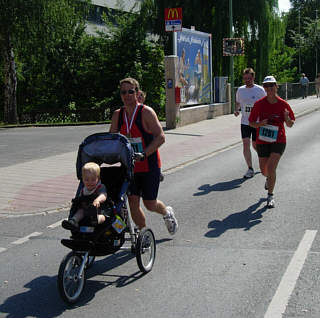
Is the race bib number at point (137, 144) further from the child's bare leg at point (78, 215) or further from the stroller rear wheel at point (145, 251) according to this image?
the child's bare leg at point (78, 215)

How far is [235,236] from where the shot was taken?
6605mm

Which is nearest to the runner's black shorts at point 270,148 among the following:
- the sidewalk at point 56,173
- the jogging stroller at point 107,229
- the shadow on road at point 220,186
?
the shadow on road at point 220,186

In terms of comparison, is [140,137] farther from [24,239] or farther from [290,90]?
[290,90]

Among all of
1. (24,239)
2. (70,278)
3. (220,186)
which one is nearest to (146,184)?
(70,278)

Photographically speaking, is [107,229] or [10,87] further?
[10,87]

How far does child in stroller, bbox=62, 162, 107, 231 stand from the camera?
483 cm

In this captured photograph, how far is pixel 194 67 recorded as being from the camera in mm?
24078

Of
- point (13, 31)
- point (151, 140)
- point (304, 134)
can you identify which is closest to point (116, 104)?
point (13, 31)

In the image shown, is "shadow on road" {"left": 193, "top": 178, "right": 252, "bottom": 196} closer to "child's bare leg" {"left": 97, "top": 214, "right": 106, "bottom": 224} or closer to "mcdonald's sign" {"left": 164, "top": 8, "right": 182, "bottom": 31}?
"child's bare leg" {"left": 97, "top": 214, "right": 106, "bottom": 224}

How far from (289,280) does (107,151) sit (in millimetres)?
1966

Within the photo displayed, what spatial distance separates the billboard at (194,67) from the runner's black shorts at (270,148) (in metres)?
13.1

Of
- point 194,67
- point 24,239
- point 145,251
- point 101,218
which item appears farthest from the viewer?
point 194,67

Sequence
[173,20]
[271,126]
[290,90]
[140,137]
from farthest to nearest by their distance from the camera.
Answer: [290,90] < [173,20] < [271,126] < [140,137]

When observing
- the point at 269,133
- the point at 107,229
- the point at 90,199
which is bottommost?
the point at 107,229
